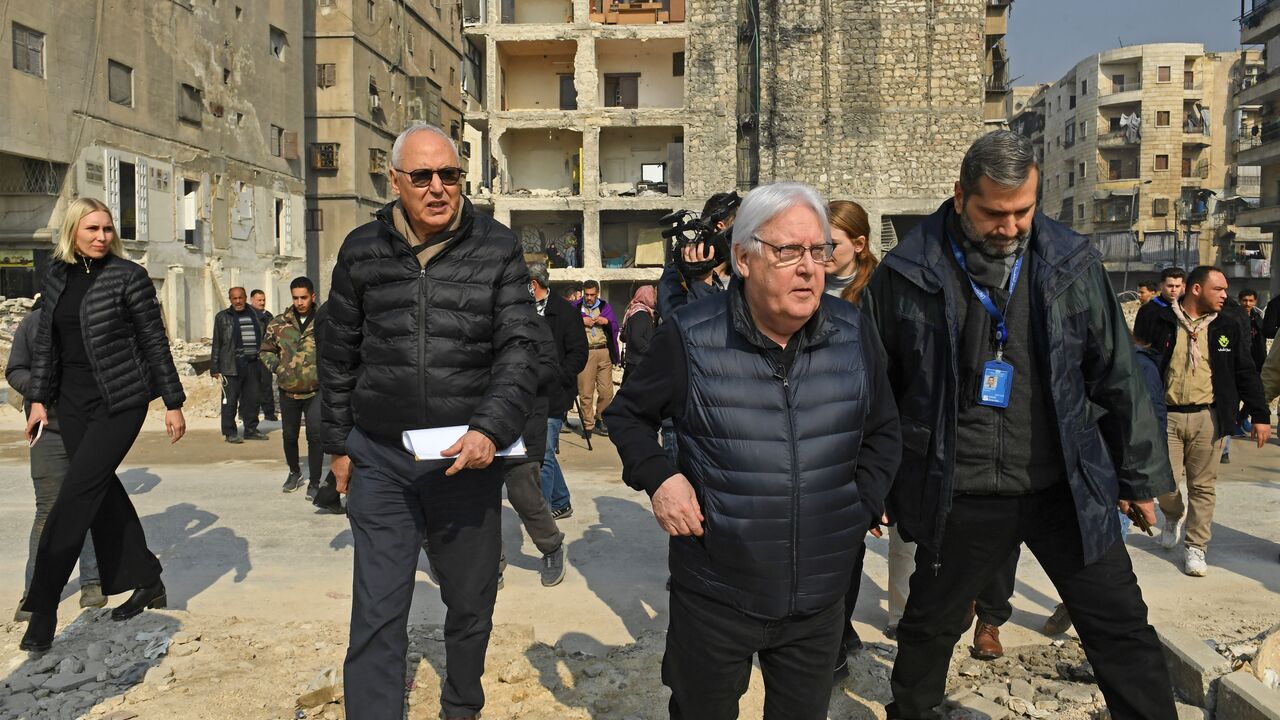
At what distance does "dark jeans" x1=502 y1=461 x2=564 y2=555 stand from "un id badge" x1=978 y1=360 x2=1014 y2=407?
3.47 meters

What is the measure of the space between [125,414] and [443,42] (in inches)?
2048

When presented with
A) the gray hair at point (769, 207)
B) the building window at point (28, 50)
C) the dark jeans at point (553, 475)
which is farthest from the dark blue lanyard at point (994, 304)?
the building window at point (28, 50)

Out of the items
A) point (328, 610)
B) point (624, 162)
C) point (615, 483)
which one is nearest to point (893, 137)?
point (624, 162)

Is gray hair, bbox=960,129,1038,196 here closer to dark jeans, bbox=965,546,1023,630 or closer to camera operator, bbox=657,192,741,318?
camera operator, bbox=657,192,741,318

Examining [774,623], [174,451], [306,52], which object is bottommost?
[174,451]

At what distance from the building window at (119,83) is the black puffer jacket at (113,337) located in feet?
85.7

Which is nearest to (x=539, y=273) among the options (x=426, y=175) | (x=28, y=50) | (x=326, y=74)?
(x=426, y=175)

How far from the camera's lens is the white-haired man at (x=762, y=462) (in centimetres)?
266

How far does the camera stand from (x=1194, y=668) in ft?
13.1

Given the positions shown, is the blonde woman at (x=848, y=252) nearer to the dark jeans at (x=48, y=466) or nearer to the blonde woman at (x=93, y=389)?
the blonde woman at (x=93, y=389)

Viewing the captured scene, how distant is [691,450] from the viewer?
8.99 ft

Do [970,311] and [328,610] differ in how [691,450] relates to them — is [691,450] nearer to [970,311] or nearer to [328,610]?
[970,311]

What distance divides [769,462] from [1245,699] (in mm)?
2415

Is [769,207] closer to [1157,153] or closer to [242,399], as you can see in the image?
[242,399]
